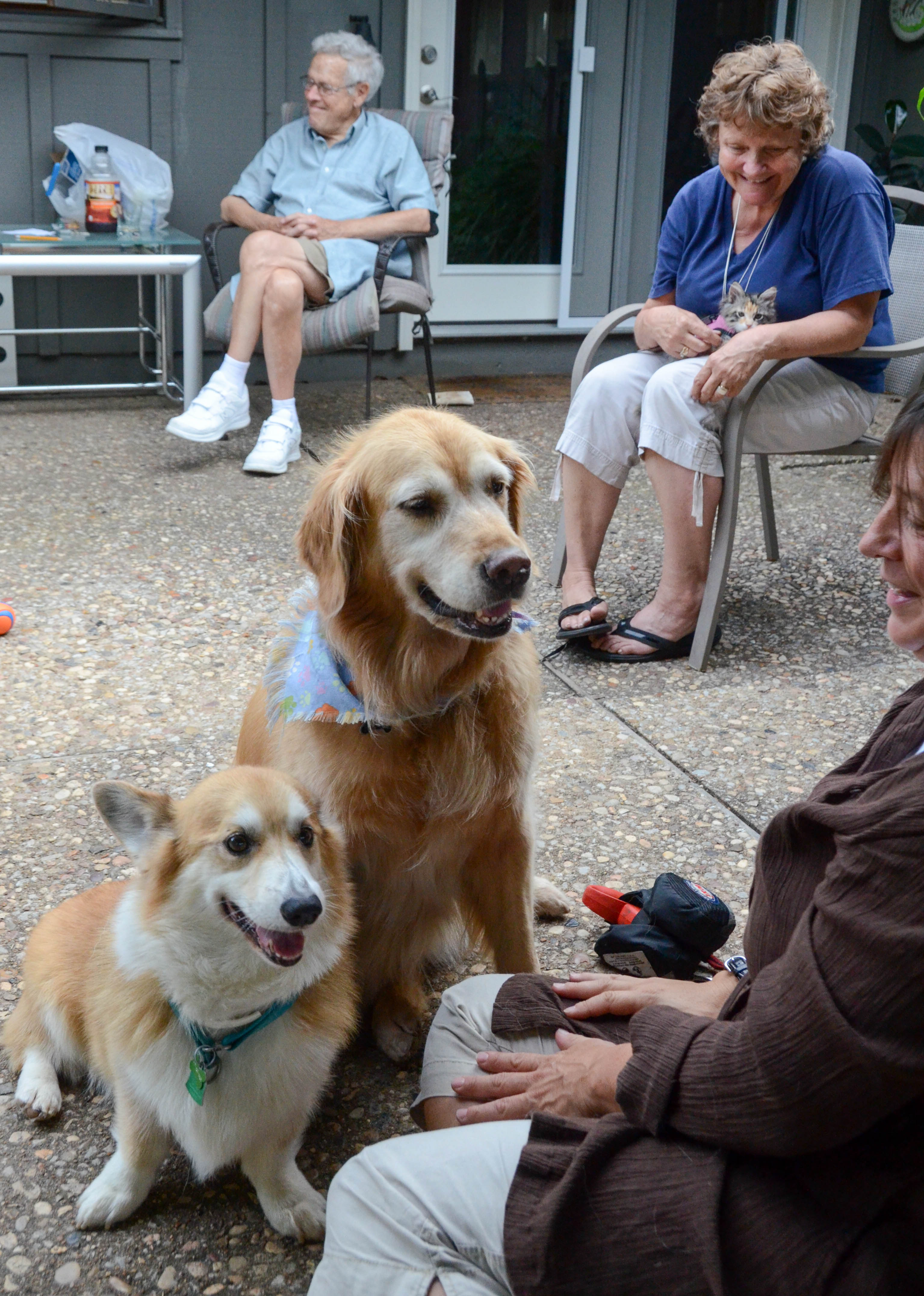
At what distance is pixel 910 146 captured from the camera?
23.4 ft

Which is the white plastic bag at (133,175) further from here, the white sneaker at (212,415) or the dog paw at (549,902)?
the dog paw at (549,902)

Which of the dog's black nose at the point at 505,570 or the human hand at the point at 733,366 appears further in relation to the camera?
the human hand at the point at 733,366

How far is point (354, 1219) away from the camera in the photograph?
4.26ft

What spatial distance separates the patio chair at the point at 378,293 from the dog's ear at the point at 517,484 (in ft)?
10.8

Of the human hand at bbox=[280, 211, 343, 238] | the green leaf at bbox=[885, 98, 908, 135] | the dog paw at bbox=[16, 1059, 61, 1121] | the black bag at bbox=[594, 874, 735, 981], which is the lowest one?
the dog paw at bbox=[16, 1059, 61, 1121]

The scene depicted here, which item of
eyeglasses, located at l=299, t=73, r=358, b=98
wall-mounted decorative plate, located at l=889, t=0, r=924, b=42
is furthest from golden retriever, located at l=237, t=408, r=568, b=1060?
wall-mounted decorative plate, located at l=889, t=0, r=924, b=42

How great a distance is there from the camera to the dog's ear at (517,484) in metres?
2.18

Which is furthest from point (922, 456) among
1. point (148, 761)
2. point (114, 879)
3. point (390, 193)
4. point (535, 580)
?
point (390, 193)

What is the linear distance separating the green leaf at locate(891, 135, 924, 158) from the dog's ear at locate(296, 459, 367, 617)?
21.0ft

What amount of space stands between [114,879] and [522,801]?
3.02 feet

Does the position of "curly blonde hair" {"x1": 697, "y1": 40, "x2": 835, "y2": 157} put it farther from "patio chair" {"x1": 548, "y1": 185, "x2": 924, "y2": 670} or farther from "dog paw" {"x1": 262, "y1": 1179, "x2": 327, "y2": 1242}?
Answer: "dog paw" {"x1": 262, "y1": 1179, "x2": 327, "y2": 1242}

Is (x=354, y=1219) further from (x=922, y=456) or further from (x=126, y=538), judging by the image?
(x=126, y=538)

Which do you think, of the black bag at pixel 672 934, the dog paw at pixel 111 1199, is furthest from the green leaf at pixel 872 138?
the dog paw at pixel 111 1199

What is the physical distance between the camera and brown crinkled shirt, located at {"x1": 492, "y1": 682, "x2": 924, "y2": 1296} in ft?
3.32
